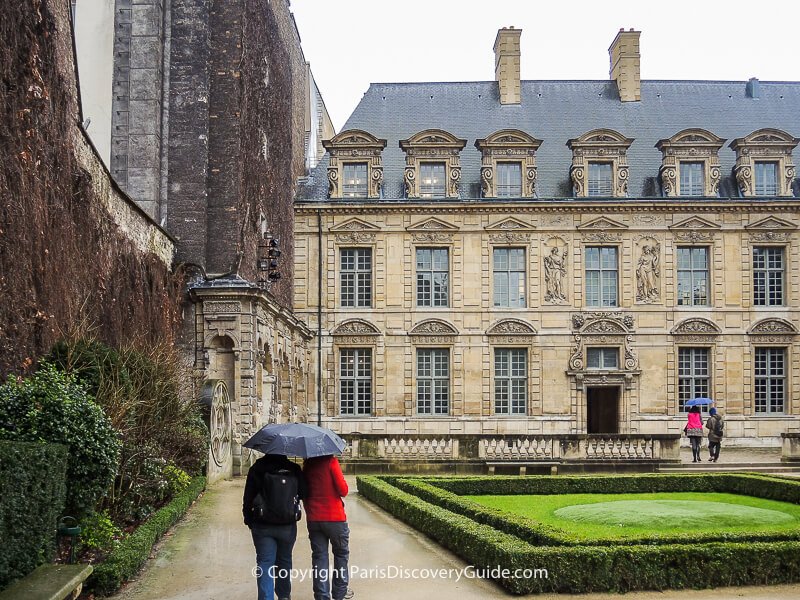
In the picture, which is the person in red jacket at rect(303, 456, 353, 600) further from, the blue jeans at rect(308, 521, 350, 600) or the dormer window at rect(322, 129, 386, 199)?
the dormer window at rect(322, 129, 386, 199)

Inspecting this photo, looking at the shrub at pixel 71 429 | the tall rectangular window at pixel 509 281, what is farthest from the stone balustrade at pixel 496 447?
the shrub at pixel 71 429

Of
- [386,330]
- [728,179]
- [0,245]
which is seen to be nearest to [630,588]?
[0,245]

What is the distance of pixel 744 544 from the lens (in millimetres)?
9852

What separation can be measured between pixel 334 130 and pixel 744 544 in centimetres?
3867

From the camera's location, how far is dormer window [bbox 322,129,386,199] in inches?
1286

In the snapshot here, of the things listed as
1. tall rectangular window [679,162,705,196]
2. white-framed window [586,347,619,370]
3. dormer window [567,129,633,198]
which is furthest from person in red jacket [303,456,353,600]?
tall rectangular window [679,162,705,196]

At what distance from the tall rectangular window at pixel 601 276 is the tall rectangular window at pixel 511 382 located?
297cm

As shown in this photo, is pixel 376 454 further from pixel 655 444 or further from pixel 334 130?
pixel 334 130

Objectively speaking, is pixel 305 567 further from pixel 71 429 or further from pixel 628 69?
pixel 628 69

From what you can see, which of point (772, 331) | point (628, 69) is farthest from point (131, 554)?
point (628, 69)

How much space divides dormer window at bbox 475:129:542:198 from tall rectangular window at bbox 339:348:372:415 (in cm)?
674

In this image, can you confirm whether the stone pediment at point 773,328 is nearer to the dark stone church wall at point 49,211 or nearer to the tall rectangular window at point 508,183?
the tall rectangular window at point 508,183

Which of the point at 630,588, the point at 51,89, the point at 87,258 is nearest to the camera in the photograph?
the point at 630,588

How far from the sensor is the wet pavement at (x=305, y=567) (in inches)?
350
